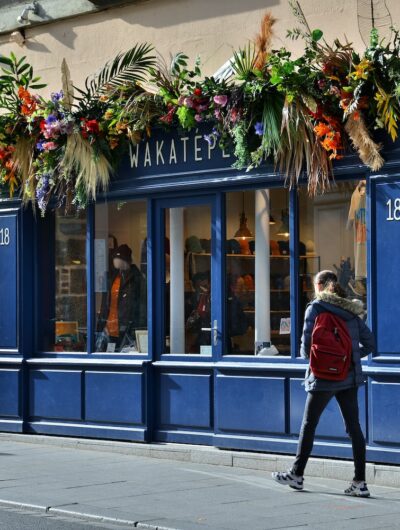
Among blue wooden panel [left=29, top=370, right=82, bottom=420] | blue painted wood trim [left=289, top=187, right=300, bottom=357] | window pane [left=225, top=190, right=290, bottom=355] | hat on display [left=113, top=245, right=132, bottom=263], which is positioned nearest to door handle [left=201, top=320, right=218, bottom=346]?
window pane [left=225, top=190, right=290, bottom=355]

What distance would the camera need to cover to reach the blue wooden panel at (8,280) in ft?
47.9

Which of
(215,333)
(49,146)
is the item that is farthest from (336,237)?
(49,146)

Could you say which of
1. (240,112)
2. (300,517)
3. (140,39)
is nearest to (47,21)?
(140,39)

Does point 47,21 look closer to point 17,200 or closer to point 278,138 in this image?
point 17,200

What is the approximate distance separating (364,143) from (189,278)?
298 centimetres

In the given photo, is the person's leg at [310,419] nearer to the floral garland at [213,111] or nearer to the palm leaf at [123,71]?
the floral garland at [213,111]

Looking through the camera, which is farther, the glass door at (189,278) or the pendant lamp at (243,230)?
the glass door at (189,278)

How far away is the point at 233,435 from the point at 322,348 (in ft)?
8.58

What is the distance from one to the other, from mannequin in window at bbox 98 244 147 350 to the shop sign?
1046 mm

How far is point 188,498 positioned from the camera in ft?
33.1

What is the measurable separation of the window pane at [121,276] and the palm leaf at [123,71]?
4.34 feet

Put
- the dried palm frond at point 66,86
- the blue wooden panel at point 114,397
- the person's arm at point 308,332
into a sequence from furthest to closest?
the dried palm frond at point 66,86 < the blue wooden panel at point 114,397 < the person's arm at point 308,332

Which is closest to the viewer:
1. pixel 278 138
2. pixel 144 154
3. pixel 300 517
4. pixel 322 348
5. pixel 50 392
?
pixel 300 517

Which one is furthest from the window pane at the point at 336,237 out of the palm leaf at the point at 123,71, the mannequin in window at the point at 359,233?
the palm leaf at the point at 123,71
